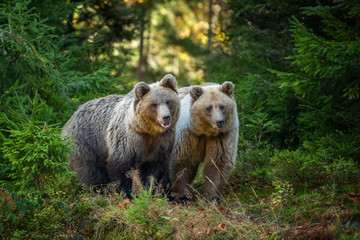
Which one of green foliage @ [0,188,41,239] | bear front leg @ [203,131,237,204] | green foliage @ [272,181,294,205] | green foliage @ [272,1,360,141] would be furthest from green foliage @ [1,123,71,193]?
green foliage @ [272,1,360,141]


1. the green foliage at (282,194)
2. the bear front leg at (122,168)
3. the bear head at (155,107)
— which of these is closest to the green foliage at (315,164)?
the green foliage at (282,194)

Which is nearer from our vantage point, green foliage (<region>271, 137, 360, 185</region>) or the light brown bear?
green foliage (<region>271, 137, 360, 185</region>)

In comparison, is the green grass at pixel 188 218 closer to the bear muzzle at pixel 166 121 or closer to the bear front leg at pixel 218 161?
the bear front leg at pixel 218 161

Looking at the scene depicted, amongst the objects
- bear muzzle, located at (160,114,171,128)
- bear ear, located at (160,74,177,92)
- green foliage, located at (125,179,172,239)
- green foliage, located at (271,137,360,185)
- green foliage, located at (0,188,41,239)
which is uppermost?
bear ear, located at (160,74,177,92)

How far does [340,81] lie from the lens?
712 cm


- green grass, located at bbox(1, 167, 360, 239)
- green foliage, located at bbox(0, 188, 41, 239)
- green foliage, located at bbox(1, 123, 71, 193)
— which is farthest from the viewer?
green foliage, located at bbox(1, 123, 71, 193)

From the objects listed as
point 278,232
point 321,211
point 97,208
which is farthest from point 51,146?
point 321,211

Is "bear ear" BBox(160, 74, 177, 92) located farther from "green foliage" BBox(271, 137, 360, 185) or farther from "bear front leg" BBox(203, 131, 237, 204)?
"green foliage" BBox(271, 137, 360, 185)

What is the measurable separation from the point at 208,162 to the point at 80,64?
4.89 m

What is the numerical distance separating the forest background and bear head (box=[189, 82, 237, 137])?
0.98 metres

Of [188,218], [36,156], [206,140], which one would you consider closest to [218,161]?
[206,140]

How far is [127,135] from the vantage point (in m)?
7.14

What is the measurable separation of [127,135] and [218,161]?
5.38ft

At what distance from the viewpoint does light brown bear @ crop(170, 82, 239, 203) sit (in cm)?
727
